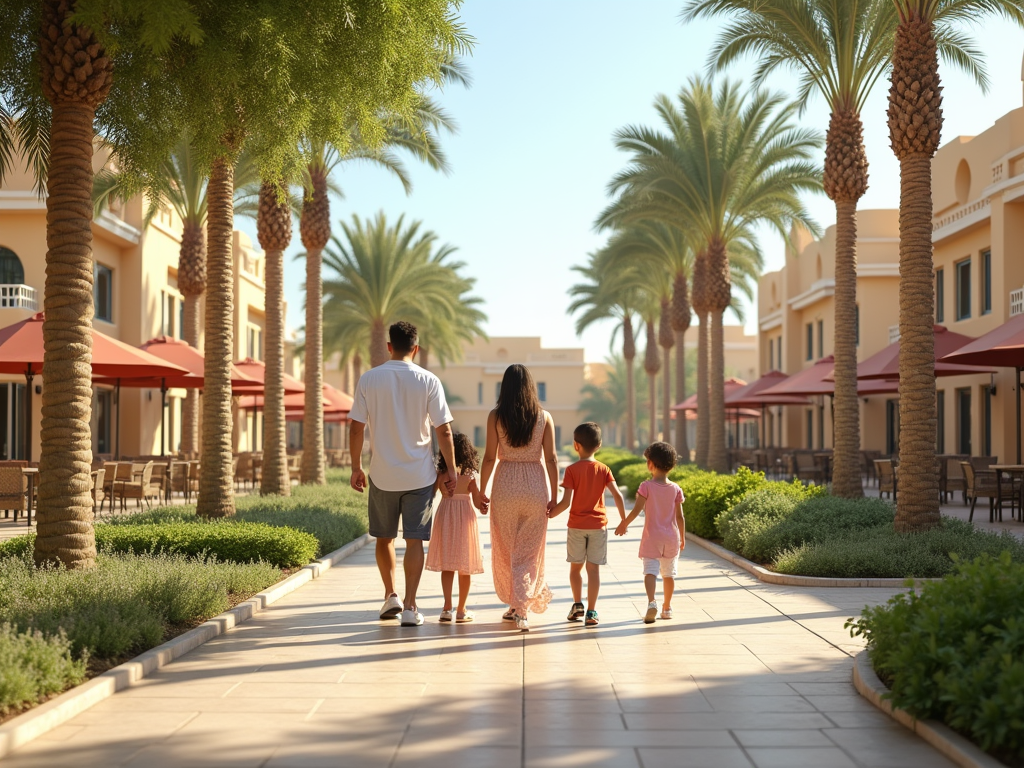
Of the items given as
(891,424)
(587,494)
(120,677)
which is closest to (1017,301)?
(891,424)

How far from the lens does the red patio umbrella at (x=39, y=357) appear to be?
15883mm

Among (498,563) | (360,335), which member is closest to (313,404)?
(498,563)

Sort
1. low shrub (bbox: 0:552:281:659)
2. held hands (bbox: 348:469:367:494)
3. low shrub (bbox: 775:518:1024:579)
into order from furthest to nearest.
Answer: low shrub (bbox: 775:518:1024:579) < held hands (bbox: 348:469:367:494) < low shrub (bbox: 0:552:281:659)

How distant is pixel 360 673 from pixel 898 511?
8011 millimetres

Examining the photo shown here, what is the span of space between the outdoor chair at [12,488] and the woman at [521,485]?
35.3 feet

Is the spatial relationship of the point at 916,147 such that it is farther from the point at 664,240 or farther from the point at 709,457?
the point at 664,240

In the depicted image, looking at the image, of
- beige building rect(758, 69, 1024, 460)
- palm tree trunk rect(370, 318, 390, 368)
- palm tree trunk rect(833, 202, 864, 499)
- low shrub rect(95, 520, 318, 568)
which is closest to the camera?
low shrub rect(95, 520, 318, 568)

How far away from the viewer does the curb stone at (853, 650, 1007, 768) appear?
4.72 metres

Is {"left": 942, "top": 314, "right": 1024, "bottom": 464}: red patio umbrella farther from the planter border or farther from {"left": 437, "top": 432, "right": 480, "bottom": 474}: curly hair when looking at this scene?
{"left": 437, "top": 432, "right": 480, "bottom": 474}: curly hair

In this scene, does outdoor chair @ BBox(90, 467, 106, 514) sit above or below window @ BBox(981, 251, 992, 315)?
below

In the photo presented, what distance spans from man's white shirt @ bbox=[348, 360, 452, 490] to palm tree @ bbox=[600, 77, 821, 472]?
18370 mm

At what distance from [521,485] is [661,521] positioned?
1.28 m

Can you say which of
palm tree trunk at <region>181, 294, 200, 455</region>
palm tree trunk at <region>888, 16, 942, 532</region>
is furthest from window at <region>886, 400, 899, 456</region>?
palm tree trunk at <region>888, 16, 942, 532</region>

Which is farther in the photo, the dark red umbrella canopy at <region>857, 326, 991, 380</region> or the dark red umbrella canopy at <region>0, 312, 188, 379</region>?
the dark red umbrella canopy at <region>857, 326, 991, 380</region>
